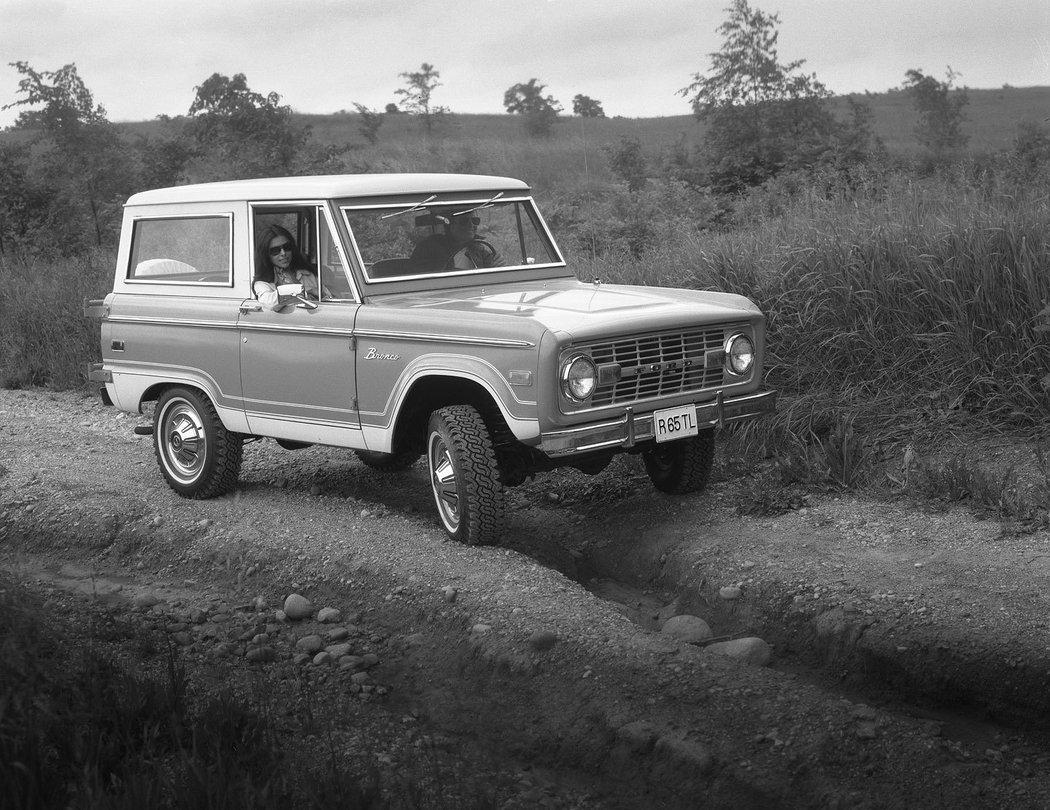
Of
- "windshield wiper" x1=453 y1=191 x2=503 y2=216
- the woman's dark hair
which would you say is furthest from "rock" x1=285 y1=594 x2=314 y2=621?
"windshield wiper" x1=453 y1=191 x2=503 y2=216

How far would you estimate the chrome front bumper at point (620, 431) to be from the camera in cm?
507

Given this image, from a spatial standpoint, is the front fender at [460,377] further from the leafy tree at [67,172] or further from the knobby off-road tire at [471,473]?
the leafy tree at [67,172]

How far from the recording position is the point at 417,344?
5.48 m

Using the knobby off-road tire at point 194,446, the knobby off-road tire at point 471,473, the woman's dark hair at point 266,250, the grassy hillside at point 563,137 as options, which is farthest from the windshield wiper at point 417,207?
the grassy hillside at point 563,137

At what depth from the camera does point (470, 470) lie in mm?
5371

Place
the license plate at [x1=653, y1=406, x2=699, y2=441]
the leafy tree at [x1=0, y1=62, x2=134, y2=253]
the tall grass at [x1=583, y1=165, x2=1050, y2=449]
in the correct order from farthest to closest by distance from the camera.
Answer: the leafy tree at [x1=0, y1=62, x2=134, y2=253]
the tall grass at [x1=583, y1=165, x2=1050, y2=449]
the license plate at [x1=653, y1=406, x2=699, y2=441]

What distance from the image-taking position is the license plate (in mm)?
5359

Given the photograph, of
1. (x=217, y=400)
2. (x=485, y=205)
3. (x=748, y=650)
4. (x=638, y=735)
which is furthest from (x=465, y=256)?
(x=638, y=735)

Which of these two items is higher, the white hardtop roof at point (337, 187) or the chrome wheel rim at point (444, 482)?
the white hardtop roof at point (337, 187)

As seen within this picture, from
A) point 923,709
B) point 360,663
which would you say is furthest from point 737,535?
point 360,663

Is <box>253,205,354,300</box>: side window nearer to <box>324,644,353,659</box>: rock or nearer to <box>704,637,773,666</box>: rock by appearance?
<box>324,644,353,659</box>: rock

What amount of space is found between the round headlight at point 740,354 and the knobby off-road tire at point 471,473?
1319 mm

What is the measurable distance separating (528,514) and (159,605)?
2265 mm

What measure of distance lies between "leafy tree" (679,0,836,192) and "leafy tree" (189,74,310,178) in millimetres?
7811
